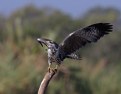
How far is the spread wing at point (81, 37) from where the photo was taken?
14.1ft

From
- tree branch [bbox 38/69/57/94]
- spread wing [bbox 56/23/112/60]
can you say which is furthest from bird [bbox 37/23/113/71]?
tree branch [bbox 38/69/57/94]

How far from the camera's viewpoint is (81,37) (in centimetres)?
454

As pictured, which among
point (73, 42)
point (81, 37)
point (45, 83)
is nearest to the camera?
point (45, 83)

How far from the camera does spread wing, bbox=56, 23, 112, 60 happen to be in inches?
169

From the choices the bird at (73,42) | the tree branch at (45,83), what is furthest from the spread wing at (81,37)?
the tree branch at (45,83)

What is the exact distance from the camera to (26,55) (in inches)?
575

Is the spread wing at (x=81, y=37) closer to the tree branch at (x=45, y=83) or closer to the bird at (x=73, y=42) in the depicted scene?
the bird at (x=73, y=42)

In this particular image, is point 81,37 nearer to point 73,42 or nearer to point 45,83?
point 73,42

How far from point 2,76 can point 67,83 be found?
2.26m

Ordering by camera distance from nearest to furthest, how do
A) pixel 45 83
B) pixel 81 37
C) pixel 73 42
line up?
pixel 45 83, pixel 73 42, pixel 81 37

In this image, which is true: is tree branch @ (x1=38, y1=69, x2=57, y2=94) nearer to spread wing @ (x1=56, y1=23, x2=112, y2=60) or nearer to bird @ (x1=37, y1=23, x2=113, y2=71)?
bird @ (x1=37, y1=23, x2=113, y2=71)

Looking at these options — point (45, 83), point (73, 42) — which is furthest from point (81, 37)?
point (45, 83)

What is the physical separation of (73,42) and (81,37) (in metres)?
0.13

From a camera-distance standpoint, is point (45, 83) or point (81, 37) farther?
point (81, 37)
